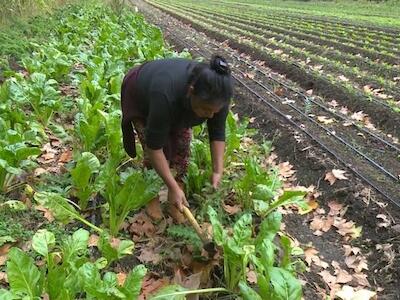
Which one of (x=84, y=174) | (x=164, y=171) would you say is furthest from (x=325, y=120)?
(x=164, y=171)

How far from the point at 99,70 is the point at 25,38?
14.2 feet

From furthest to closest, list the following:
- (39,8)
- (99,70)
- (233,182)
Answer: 1. (39,8)
2. (99,70)
3. (233,182)

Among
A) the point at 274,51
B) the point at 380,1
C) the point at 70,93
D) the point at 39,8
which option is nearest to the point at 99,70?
the point at 70,93

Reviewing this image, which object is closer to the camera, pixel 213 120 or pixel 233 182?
pixel 213 120

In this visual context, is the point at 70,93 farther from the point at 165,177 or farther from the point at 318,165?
the point at 165,177

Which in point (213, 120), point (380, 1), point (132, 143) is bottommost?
point (380, 1)

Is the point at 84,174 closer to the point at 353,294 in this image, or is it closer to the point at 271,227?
the point at 271,227

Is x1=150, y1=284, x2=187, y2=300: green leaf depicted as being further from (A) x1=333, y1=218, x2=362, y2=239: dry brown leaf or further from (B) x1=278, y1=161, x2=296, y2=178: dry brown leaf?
(B) x1=278, y1=161, x2=296, y2=178: dry brown leaf

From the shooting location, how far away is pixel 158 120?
10.7 ft

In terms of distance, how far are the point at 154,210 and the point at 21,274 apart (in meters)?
1.59

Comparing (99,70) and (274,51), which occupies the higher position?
(99,70)

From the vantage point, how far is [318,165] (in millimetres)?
5926

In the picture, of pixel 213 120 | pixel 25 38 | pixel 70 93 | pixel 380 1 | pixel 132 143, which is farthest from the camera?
pixel 380 1

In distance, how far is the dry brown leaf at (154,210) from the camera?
4254 millimetres
